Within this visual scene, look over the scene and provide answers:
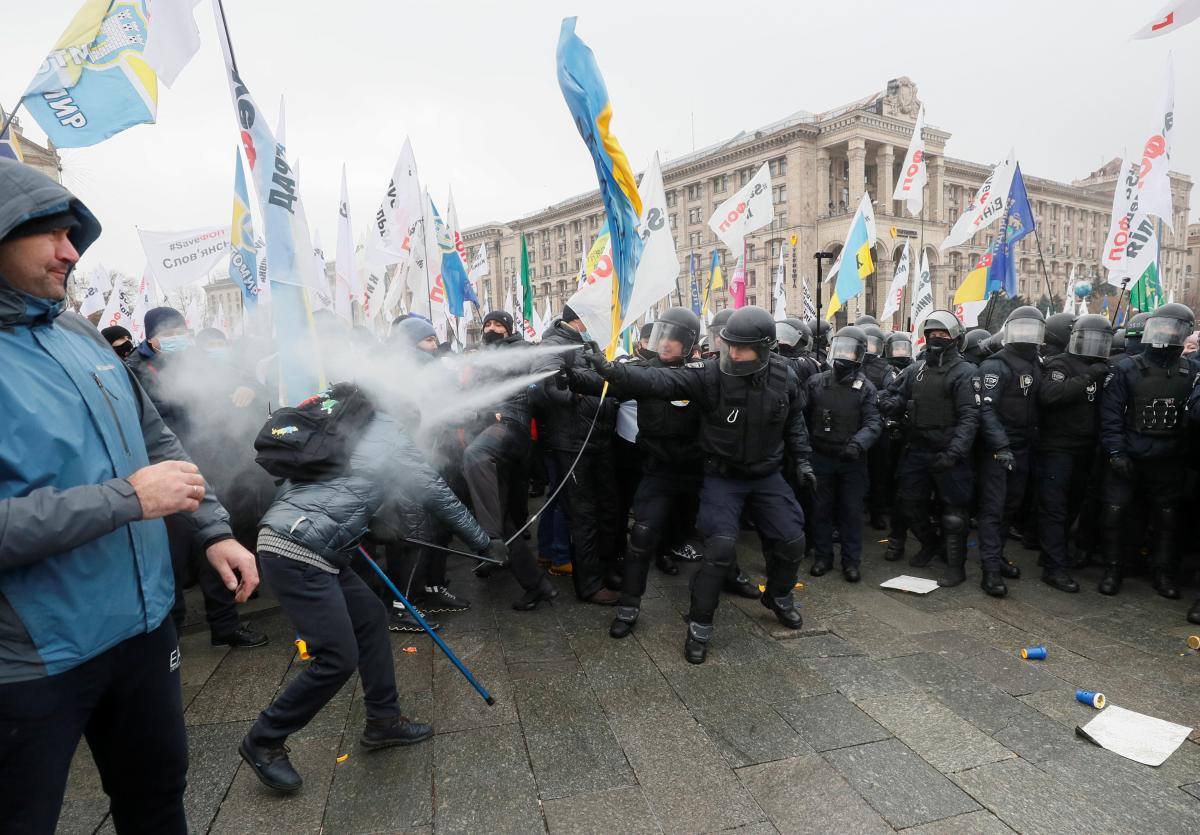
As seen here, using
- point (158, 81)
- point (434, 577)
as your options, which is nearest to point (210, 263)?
point (158, 81)

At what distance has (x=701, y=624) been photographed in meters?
4.53

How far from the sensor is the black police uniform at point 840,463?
20.4 ft

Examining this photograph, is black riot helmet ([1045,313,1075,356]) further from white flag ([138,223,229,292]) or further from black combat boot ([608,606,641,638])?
white flag ([138,223,229,292])

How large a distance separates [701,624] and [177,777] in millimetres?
3218

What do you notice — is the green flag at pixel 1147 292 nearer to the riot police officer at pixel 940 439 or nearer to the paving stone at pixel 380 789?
the riot police officer at pixel 940 439

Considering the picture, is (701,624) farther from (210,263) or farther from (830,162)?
(830,162)

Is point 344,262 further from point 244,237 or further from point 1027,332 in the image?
point 1027,332

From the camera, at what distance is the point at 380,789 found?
3.13m

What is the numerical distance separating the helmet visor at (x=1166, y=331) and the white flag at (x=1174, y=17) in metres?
2.53

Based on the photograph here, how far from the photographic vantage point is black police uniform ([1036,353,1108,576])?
590 cm

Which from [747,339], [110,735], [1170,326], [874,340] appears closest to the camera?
[110,735]

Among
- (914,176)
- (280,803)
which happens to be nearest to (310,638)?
(280,803)

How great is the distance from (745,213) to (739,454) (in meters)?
9.53

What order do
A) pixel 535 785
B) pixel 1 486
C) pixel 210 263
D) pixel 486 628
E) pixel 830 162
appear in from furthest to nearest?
pixel 830 162
pixel 210 263
pixel 486 628
pixel 535 785
pixel 1 486
